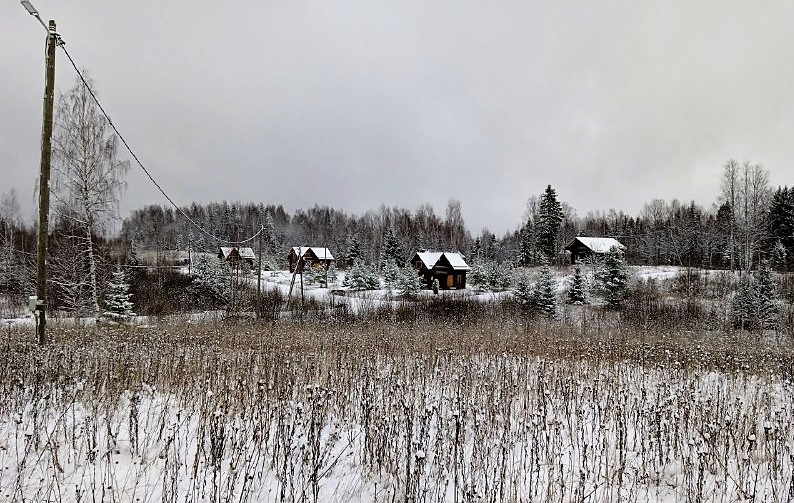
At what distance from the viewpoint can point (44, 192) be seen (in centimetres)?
790

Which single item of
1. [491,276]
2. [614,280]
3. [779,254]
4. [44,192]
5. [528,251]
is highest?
[528,251]

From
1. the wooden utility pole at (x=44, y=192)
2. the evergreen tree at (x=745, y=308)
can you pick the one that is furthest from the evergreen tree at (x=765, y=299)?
the wooden utility pole at (x=44, y=192)

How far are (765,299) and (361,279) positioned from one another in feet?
93.6

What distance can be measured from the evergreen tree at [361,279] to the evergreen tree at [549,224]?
22.4m

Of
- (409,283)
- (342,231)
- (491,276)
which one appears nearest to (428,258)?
(491,276)

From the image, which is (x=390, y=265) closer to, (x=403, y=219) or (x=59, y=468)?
(x=59, y=468)

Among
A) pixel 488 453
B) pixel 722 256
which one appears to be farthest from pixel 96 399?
pixel 722 256

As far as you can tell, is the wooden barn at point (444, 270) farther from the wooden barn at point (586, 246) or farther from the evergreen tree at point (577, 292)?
the wooden barn at point (586, 246)

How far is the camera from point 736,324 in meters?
20.5

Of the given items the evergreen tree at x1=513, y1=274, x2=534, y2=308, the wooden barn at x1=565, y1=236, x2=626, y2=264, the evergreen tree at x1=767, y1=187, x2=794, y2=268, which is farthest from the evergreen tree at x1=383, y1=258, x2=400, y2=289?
the evergreen tree at x1=767, y1=187, x2=794, y2=268

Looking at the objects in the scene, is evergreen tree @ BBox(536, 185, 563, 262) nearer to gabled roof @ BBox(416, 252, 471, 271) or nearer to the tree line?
the tree line

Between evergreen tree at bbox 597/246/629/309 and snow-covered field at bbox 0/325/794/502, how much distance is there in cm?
1965

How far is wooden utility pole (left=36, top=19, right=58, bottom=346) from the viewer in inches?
307

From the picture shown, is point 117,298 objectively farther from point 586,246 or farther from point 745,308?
point 586,246
